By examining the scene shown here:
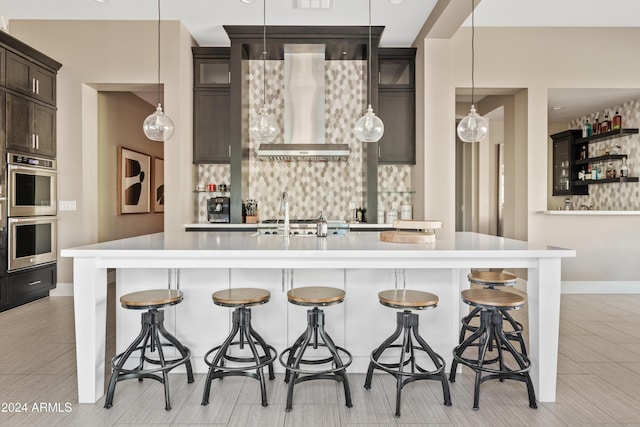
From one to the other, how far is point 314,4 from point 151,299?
3.61 metres

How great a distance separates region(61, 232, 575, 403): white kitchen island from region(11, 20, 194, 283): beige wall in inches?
98.2

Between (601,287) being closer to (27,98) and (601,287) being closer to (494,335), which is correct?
(494,335)

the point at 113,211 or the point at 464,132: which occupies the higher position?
the point at 464,132

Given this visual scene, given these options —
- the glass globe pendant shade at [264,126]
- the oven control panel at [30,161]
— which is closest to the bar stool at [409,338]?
the glass globe pendant shade at [264,126]

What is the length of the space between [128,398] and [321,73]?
14.0ft

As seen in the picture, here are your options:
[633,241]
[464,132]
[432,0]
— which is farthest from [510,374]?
[633,241]

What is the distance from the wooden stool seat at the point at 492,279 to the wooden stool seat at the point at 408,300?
2.11 feet

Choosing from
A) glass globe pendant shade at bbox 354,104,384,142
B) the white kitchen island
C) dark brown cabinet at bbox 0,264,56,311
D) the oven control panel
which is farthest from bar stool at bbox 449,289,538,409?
the oven control panel

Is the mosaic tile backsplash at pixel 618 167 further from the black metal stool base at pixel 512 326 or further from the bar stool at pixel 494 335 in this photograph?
the bar stool at pixel 494 335

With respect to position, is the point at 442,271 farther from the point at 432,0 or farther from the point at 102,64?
the point at 102,64

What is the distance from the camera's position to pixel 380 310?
2711 mm

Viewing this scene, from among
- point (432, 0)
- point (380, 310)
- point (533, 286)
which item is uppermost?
point (432, 0)

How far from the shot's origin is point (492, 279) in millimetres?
2789

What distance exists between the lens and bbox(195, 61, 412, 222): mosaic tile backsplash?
555cm
